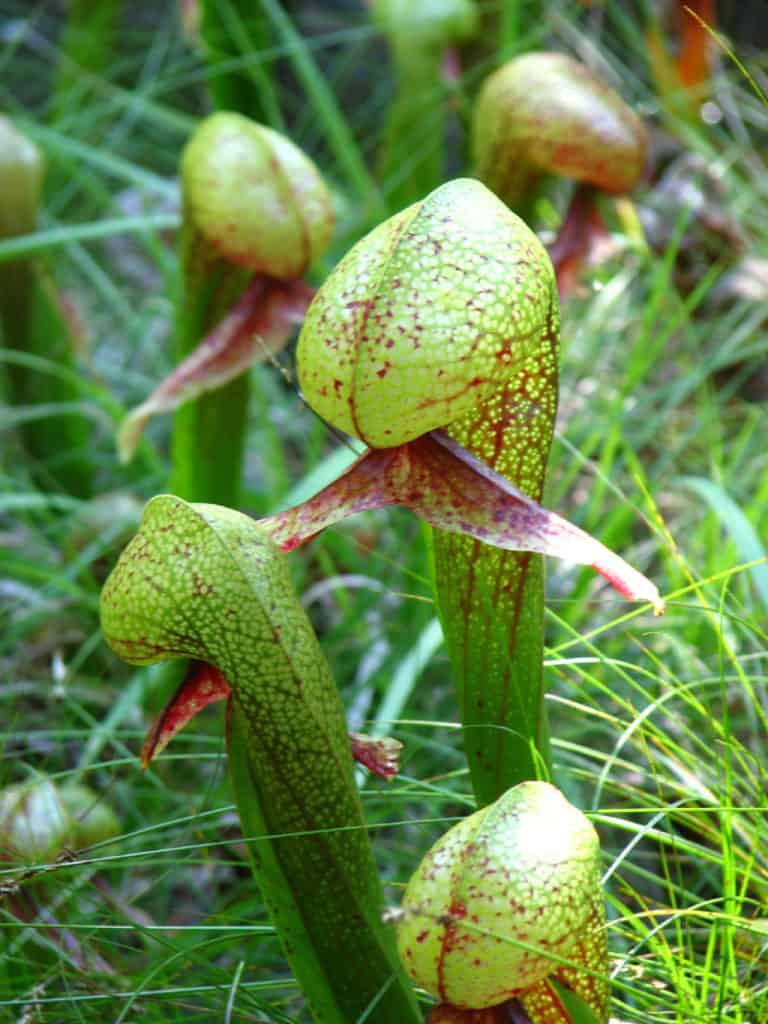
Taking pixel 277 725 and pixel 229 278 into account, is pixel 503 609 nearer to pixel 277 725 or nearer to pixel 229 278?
pixel 277 725

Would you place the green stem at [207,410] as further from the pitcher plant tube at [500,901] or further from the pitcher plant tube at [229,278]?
the pitcher plant tube at [500,901]

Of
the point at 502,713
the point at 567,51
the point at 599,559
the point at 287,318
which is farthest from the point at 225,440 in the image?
the point at 567,51

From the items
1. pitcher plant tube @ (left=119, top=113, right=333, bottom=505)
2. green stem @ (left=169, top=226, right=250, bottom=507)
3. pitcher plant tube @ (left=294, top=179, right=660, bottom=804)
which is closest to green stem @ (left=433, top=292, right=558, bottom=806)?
pitcher plant tube @ (left=294, top=179, right=660, bottom=804)

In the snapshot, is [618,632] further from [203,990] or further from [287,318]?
[203,990]

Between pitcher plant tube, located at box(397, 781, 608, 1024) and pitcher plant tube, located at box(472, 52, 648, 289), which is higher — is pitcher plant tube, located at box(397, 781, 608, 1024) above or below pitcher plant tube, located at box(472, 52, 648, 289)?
below

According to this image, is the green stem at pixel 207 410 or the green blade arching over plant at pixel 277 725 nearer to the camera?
the green blade arching over plant at pixel 277 725

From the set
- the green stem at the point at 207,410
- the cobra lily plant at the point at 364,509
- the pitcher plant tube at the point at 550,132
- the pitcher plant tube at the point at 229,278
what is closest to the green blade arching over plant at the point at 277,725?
the cobra lily plant at the point at 364,509

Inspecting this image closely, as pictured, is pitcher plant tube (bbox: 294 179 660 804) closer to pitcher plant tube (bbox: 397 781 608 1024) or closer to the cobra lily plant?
the cobra lily plant
